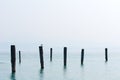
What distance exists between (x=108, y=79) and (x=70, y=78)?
3515 millimetres

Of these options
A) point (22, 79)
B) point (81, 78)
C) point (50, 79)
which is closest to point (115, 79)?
point (81, 78)

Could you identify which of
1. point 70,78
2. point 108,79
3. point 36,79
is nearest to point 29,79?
point 36,79

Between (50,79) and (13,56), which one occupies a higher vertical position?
(13,56)

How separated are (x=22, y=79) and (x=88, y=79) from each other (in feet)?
19.5

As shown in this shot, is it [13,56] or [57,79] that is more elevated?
[13,56]

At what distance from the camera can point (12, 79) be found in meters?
33.8

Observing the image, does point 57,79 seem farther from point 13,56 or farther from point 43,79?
point 13,56

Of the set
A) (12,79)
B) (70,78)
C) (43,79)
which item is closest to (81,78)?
(70,78)

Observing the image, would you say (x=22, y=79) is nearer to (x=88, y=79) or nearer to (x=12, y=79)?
(x=12, y=79)

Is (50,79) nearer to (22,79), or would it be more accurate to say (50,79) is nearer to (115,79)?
(22,79)

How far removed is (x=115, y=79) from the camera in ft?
112

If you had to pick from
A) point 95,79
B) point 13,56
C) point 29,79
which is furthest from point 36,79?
point 95,79

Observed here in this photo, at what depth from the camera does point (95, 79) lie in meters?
33.7

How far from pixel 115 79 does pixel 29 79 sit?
7.78 metres
